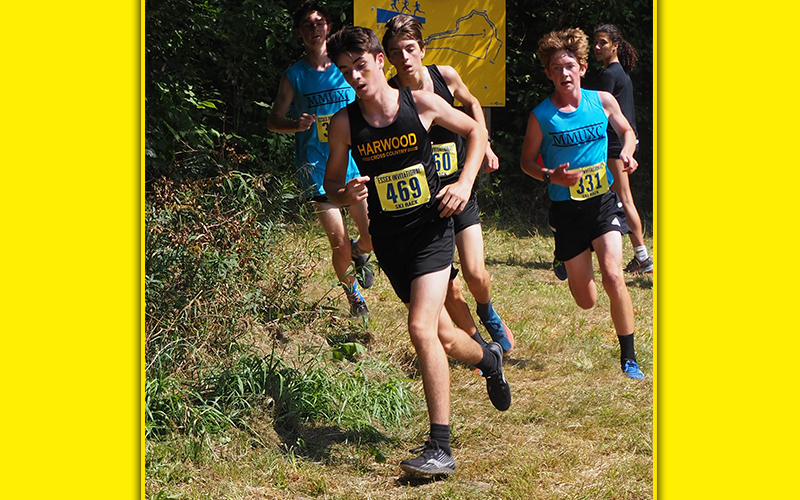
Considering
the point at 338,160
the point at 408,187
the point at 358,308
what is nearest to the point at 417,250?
the point at 408,187

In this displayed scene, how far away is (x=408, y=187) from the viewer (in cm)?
349

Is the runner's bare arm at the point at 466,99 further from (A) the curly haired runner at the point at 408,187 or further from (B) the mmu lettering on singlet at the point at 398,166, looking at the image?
(B) the mmu lettering on singlet at the point at 398,166

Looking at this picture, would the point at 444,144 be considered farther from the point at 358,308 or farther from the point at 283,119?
the point at 358,308

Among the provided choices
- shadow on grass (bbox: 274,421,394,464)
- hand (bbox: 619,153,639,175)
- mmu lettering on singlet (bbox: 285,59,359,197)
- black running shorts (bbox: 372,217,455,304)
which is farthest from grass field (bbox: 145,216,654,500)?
black running shorts (bbox: 372,217,455,304)

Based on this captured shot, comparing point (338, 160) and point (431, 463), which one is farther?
point (338, 160)

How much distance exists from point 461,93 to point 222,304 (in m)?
1.63

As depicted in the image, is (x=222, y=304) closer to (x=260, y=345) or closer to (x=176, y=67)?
(x=260, y=345)

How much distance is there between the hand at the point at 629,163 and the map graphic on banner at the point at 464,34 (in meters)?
1.08

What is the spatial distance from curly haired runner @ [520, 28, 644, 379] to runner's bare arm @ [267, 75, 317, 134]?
1188 mm

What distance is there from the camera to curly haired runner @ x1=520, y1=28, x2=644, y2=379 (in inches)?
167

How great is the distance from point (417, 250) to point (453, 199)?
0.84 feet

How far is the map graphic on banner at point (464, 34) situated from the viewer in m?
4.94
